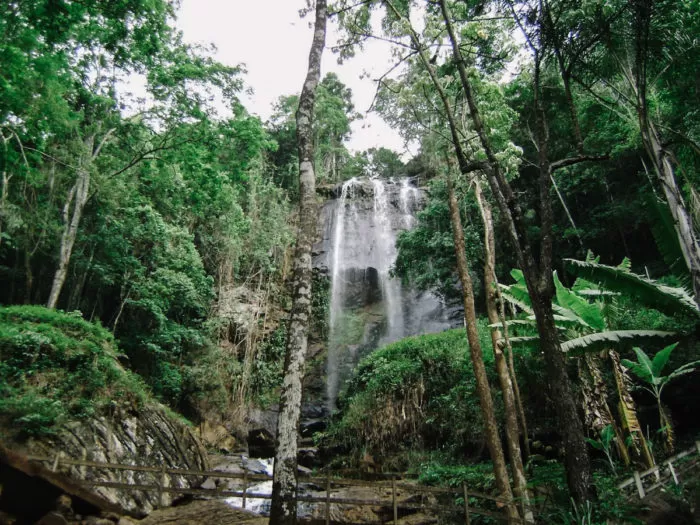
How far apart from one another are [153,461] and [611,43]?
12.2m

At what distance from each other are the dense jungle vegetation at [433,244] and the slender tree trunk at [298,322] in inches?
82.3

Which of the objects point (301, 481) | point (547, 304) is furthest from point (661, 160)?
point (301, 481)

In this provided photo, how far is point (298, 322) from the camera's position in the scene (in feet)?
18.3

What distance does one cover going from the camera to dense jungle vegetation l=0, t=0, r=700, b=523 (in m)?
7.03

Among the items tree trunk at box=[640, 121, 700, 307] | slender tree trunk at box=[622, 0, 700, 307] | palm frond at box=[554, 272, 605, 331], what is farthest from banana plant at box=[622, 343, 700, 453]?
slender tree trunk at box=[622, 0, 700, 307]

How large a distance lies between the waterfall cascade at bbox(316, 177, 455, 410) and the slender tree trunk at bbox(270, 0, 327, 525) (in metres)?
11.7

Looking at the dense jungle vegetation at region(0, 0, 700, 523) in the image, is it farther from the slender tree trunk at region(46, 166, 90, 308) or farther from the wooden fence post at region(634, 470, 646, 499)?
the wooden fence post at region(634, 470, 646, 499)

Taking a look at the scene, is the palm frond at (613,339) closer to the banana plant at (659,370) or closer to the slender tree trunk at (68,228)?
the banana plant at (659,370)

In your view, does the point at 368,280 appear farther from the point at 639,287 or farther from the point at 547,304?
the point at 547,304

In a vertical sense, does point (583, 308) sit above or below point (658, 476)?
above

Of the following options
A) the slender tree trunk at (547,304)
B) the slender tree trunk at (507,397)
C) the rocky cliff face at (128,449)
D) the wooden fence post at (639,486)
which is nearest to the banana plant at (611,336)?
the slender tree trunk at (507,397)

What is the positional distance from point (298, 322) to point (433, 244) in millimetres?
11148

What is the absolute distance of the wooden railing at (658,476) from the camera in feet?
22.5

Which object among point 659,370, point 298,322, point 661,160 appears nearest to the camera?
point 298,322
